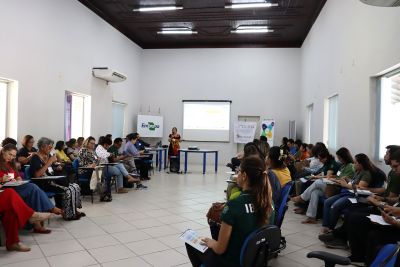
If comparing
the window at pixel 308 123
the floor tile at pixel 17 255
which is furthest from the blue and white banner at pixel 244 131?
the floor tile at pixel 17 255

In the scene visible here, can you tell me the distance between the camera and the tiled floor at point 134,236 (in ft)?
11.0

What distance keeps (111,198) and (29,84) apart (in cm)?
270

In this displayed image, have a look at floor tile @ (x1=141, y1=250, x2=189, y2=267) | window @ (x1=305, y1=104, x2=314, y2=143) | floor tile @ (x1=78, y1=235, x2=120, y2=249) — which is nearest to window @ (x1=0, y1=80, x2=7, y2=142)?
floor tile @ (x1=78, y1=235, x2=120, y2=249)

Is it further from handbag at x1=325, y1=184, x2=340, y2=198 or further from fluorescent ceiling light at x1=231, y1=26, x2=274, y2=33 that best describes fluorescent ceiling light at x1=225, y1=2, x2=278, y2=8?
handbag at x1=325, y1=184, x2=340, y2=198

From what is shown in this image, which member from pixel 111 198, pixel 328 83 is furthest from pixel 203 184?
pixel 328 83

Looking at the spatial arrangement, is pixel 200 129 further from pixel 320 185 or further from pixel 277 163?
pixel 277 163

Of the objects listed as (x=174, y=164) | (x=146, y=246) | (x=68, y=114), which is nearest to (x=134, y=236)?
(x=146, y=246)

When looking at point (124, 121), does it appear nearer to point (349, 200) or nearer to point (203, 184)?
point (203, 184)

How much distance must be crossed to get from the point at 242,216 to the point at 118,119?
9.57 m

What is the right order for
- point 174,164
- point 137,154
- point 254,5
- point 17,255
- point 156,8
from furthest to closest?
1. point 174,164
2. point 156,8
3. point 254,5
4. point 137,154
5. point 17,255

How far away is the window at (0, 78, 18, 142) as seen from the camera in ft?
19.6

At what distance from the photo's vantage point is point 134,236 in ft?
13.5

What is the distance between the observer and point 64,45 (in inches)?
293

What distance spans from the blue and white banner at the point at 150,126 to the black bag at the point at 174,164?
2.08 metres
